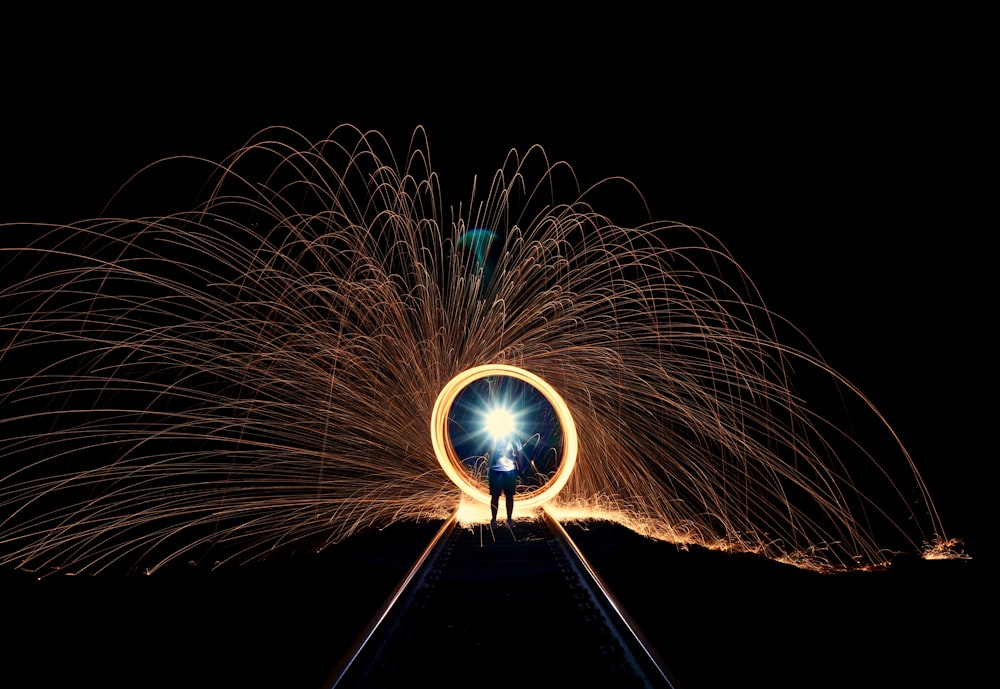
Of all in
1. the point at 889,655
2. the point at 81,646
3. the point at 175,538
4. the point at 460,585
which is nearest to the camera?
the point at 889,655

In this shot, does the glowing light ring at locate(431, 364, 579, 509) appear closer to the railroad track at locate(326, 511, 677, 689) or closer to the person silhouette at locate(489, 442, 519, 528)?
the person silhouette at locate(489, 442, 519, 528)

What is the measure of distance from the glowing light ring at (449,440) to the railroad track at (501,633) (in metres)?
1.12

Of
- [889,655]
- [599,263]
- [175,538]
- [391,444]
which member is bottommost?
[889,655]

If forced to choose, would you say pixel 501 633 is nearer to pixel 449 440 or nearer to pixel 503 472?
pixel 503 472

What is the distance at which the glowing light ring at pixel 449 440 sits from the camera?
724 centimetres

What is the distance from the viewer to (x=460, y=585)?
18.4 feet

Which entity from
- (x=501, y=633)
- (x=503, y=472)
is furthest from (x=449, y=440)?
(x=501, y=633)

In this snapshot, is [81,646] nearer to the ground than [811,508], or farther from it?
nearer to the ground

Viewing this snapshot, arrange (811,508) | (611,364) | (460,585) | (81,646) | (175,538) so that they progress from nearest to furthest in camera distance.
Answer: (81,646)
(460,585)
(175,538)
(811,508)
(611,364)

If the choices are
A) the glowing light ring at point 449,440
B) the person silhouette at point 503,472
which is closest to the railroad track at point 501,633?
the person silhouette at point 503,472

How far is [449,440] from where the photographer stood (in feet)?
26.6

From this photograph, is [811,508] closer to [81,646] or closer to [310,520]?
[310,520]

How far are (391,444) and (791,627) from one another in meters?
5.69

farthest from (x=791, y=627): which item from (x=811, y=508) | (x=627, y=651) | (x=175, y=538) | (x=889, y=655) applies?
(x=175, y=538)
